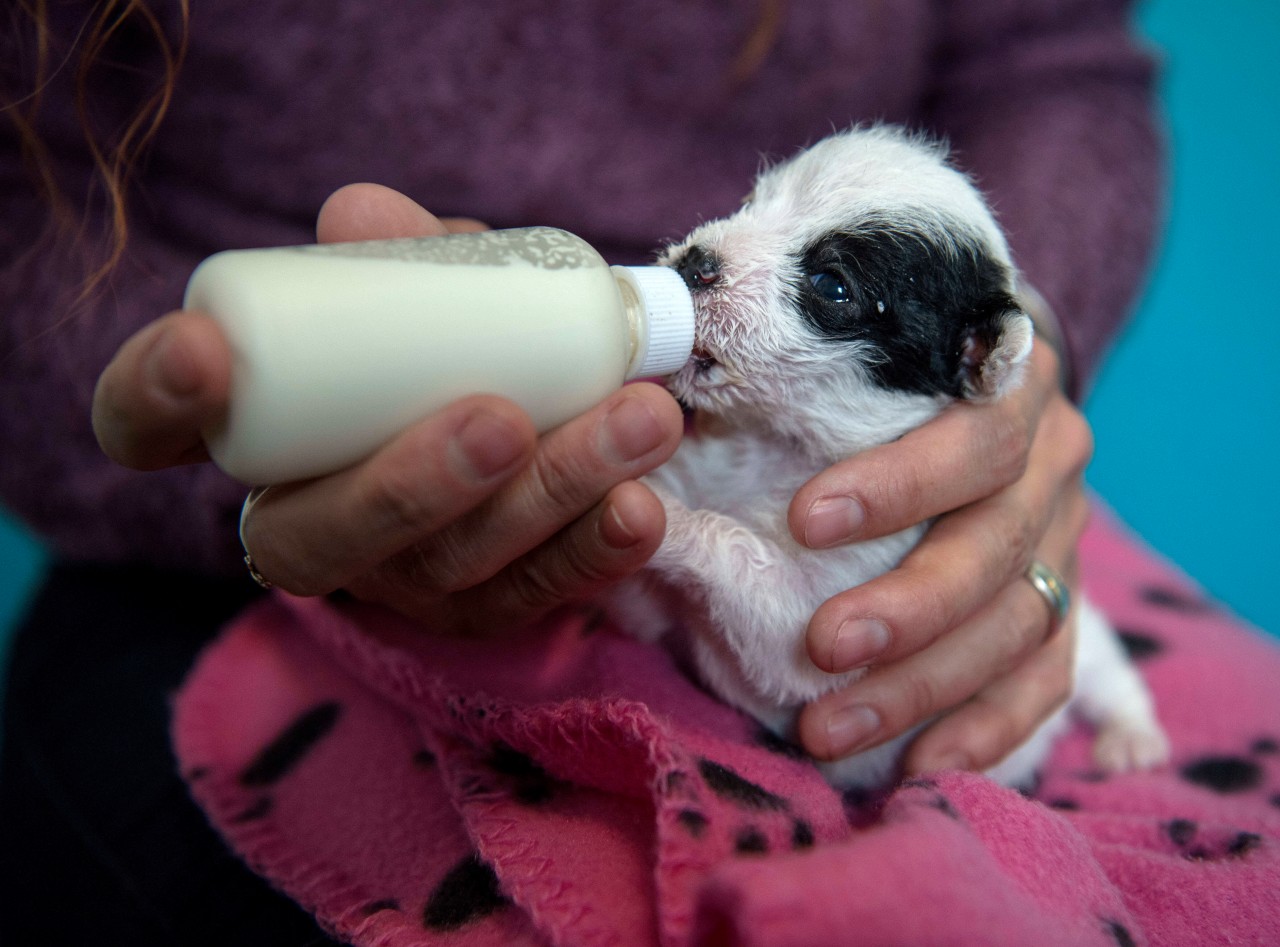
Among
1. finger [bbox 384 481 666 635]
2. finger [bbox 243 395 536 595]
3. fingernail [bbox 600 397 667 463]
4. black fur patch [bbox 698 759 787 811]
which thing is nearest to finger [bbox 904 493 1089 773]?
black fur patch [bbox 698 759 787 811]

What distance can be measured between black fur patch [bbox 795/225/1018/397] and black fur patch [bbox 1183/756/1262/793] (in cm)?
85

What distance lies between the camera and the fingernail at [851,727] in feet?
3.48

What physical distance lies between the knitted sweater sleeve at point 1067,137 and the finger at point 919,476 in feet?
2.12

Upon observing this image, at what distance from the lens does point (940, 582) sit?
104 cm

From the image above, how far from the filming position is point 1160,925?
3.07 ft

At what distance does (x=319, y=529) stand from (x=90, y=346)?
897mm

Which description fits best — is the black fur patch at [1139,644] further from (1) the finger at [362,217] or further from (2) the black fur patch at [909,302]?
(1) the finger at [362,217]

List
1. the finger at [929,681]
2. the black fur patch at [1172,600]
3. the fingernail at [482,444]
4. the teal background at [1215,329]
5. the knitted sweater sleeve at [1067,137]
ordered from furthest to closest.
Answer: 1. the teal background at [1215,329]
2. the black fur patch at [1172,600]
3. the knitted sweater sleeve at [1067,137]
4. the finger at [929,681]
5. the fingernail at [482,444]

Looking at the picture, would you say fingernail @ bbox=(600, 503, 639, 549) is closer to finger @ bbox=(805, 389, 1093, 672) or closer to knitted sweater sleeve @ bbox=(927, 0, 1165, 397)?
finger @ bbox=(805, 389, 1093, 672)

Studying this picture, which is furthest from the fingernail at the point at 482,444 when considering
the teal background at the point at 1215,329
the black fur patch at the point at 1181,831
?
the teal background at the point at 1215,329

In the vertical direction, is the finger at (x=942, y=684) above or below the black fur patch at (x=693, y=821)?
above

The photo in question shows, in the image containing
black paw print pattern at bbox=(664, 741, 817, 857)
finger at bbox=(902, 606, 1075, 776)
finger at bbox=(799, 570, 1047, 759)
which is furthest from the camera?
finger at bbox=(902, 606, 1075, 776)

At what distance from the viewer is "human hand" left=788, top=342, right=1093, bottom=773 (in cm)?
99

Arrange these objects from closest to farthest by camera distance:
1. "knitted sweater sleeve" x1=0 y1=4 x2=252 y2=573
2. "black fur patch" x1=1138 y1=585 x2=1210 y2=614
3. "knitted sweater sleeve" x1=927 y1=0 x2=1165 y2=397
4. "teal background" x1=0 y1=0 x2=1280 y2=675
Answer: "knitted sweater sleeve" x1=0 y1=4 x2=252 y2=573 < "knitted sweater sleeve" x1=927 y1=0 x2=1165 y2=397 < "black fur patch" x1=1138 y1=585 x2=1210 y2=614 < "teal background" x1=0 y1=0 x2=1280 y2=675
